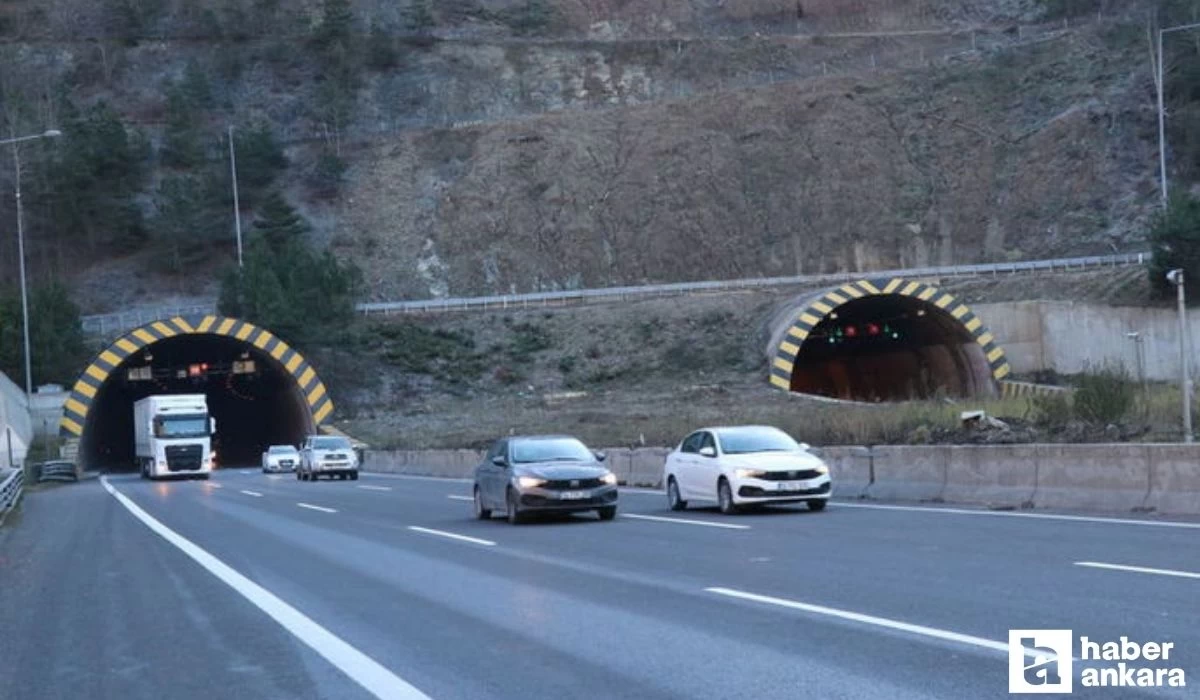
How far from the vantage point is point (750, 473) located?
2486 cm

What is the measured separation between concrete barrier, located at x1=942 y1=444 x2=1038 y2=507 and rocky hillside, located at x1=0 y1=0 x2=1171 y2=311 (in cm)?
5551

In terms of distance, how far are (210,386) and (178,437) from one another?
2269 centimetres

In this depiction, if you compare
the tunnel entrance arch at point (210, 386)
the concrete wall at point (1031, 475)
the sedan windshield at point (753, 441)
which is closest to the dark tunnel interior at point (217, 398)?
the tunnel entrance arch at point (210, 386)

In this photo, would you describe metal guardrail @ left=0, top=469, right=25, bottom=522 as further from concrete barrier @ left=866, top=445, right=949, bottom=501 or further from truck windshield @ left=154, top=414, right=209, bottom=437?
truck windshield @ left=154, top=414, right=209, bottom=437

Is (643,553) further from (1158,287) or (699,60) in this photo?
(699,60)

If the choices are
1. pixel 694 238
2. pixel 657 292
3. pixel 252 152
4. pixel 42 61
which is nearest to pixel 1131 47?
pixel 694 238

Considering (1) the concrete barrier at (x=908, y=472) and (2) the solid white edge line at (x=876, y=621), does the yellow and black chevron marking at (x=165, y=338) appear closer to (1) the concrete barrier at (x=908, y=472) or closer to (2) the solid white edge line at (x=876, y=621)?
(1) the concrete barrier at (x=908, y=472)

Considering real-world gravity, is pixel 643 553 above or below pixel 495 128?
below

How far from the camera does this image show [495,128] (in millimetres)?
96000

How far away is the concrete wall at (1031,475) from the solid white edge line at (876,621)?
8438 millimetres

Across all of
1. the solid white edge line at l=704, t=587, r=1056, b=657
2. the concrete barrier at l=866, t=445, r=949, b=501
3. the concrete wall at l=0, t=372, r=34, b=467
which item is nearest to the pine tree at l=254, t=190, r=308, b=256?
the concrete wall at l=0, t=372, r=34, b=467

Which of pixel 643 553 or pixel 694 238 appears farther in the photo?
pixel 694 238

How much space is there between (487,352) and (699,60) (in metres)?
47.0

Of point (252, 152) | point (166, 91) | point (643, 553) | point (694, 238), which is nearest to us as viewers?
point (643, 553)
